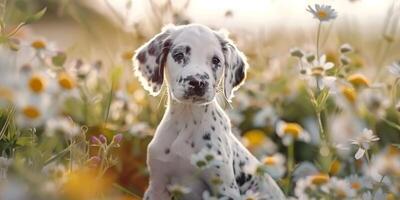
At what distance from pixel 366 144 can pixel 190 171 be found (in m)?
0.70

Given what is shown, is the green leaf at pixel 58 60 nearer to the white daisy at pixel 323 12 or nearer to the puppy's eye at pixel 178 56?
the puppy's eye at pixel 178 56

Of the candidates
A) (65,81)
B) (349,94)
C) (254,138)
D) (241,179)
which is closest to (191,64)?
(241,179)

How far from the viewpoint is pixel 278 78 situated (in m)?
6.80

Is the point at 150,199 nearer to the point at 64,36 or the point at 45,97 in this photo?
the point at 45,97

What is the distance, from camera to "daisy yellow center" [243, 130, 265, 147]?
19.5ft

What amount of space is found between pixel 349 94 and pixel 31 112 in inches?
72.5

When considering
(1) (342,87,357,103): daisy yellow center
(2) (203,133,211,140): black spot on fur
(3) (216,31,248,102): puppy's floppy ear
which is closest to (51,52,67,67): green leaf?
(3) (216,31,248,102): puppy's floppy ear

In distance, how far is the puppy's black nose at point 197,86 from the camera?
354 centimetres

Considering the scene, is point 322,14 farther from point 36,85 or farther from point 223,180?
point 36,85

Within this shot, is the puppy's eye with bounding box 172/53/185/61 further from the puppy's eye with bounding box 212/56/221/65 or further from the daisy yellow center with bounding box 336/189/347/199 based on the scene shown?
the daisy yellow center with bounding box 336/189/347/199

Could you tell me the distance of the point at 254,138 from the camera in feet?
19.9

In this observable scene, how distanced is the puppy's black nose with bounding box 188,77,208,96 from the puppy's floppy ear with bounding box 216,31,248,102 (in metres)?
0.38

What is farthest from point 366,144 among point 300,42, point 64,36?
point 64,36

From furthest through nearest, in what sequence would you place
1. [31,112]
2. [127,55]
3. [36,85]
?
[127,55]
[36,85]
[31,112]
